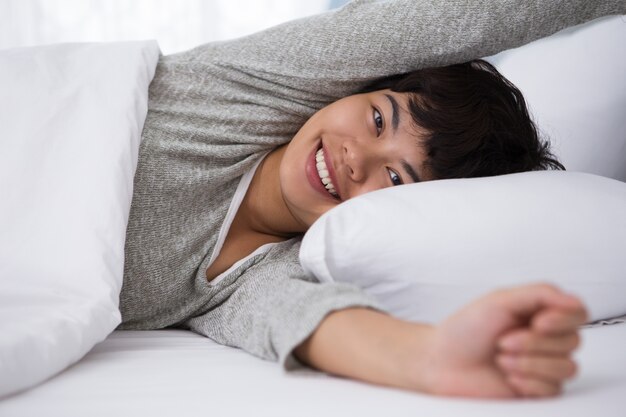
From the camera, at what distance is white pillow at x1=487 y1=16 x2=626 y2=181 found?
4.82 ft

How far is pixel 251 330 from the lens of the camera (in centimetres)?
103

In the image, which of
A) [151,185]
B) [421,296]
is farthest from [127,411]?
[151,185]

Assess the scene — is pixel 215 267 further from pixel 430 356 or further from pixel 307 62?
pixel 430 356

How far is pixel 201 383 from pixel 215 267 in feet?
1.64

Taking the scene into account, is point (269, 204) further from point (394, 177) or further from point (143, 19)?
point (143, 19)

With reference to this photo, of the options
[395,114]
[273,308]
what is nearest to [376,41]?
[395,114]

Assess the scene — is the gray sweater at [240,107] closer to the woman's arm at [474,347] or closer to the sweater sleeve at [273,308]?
the sweater sleeve at [273,308]

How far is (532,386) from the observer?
66 cm

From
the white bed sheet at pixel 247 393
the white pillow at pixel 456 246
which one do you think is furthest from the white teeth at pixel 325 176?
the white bed sheet at pixel 247 393

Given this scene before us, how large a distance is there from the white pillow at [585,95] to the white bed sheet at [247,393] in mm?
599

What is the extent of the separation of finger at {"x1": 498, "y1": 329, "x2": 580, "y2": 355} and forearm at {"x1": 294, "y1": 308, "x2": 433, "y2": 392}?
94 millimetres

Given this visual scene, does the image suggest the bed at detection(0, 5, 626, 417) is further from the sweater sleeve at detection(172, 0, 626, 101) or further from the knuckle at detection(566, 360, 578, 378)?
the sweater sleeve at detection(172, 0, 626, 101)

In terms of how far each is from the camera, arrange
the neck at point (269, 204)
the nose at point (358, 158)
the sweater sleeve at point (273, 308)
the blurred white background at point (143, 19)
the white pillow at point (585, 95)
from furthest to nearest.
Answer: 1. the blurred white background at point (143, 19)
2. the white pillow at point (585, 95)
3. the neck at point (269, 204)
4. the nose at point (358, 158)
5. the sweater sleeve at point (273, 308)

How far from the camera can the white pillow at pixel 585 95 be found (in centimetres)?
147
